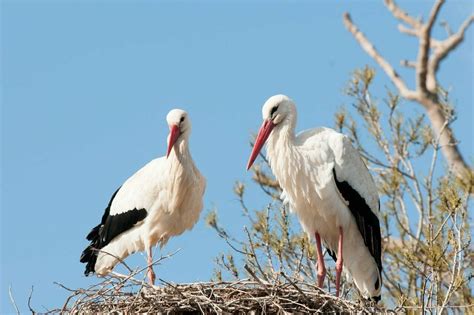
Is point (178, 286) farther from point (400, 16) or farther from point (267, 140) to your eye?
point (400, 16)

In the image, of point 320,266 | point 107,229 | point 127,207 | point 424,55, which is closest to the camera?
point 320,266

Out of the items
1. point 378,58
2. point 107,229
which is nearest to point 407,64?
point 378,58

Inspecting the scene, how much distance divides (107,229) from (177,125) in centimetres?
105

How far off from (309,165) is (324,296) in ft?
4.58

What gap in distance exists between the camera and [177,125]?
308 inches

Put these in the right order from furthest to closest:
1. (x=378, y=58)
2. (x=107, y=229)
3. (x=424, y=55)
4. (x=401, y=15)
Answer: (x=401, y=15) < (x=378, y=58) < (x=424, y=55) < (x=107, y=229)

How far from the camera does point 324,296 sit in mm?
6121

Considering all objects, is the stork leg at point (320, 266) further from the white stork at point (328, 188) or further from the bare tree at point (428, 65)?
the bare tree at point (428, 65)

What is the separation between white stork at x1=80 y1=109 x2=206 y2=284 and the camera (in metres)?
7.82

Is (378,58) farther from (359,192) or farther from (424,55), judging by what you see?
(359,192)

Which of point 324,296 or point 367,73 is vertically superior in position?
point 367,73

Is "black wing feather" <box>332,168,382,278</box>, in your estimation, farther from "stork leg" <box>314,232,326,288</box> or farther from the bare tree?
the bare tree

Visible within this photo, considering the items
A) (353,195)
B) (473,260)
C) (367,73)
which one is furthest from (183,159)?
(367,73)

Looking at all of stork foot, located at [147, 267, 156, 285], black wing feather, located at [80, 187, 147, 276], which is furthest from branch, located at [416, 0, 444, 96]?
stork foot, located at [147, 267, 156, 285]
